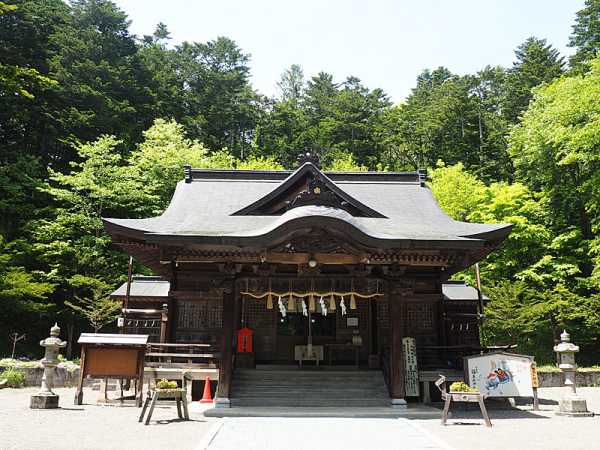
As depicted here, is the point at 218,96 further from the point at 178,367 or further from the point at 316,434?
the point at 316,434

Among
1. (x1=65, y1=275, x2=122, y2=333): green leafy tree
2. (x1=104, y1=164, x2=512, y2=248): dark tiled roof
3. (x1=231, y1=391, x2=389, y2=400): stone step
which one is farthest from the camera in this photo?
(x1=65, y1=275, x2=122, y2=333): green leafy tree

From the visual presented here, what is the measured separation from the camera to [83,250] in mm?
23812

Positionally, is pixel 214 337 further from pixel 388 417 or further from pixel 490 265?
pixel 490 265

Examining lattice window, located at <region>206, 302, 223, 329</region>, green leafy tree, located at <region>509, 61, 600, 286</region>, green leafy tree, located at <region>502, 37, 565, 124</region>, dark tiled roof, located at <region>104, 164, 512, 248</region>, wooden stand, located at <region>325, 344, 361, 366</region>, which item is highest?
green leafy tree, located at <region>502, 37, 565, 124</region>

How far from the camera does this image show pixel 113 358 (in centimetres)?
1049

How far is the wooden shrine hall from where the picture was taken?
11.0 meters

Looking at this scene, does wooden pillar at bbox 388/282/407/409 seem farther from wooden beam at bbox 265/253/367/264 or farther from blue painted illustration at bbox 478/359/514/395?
blue painted illustration at bbox 478/359/514/395

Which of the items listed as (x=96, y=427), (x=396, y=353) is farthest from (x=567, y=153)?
(x=96, y=427)

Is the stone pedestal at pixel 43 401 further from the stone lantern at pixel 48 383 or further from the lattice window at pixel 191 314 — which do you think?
the lattice window at pixel 191 314

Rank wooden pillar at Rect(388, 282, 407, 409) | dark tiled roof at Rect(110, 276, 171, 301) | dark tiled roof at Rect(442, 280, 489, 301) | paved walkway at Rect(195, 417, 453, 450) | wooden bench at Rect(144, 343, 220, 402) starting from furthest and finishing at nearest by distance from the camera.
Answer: dark tiled roof at Rect(110, 276, 171, 301)
dark tiled roof at Rect(442, 280, 489, 301)
wooden bench at Rect(144, 343, 220, 402)
wooden pillar at Rect(388, 282, 407, 409)
paved walkway at Rect(195, 417, 453, 450)

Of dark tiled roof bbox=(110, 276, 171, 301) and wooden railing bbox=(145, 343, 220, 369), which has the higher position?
dark tiled roof bbox=(110, 276, 171, 301)

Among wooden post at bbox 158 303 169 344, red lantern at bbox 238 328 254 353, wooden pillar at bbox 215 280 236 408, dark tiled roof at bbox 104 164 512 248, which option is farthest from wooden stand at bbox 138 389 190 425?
red lantern at bbox 238 328 254 353

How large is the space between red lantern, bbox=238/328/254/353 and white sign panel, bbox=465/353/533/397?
21.3 ft

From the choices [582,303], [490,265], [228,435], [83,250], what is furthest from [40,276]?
[582,303]
